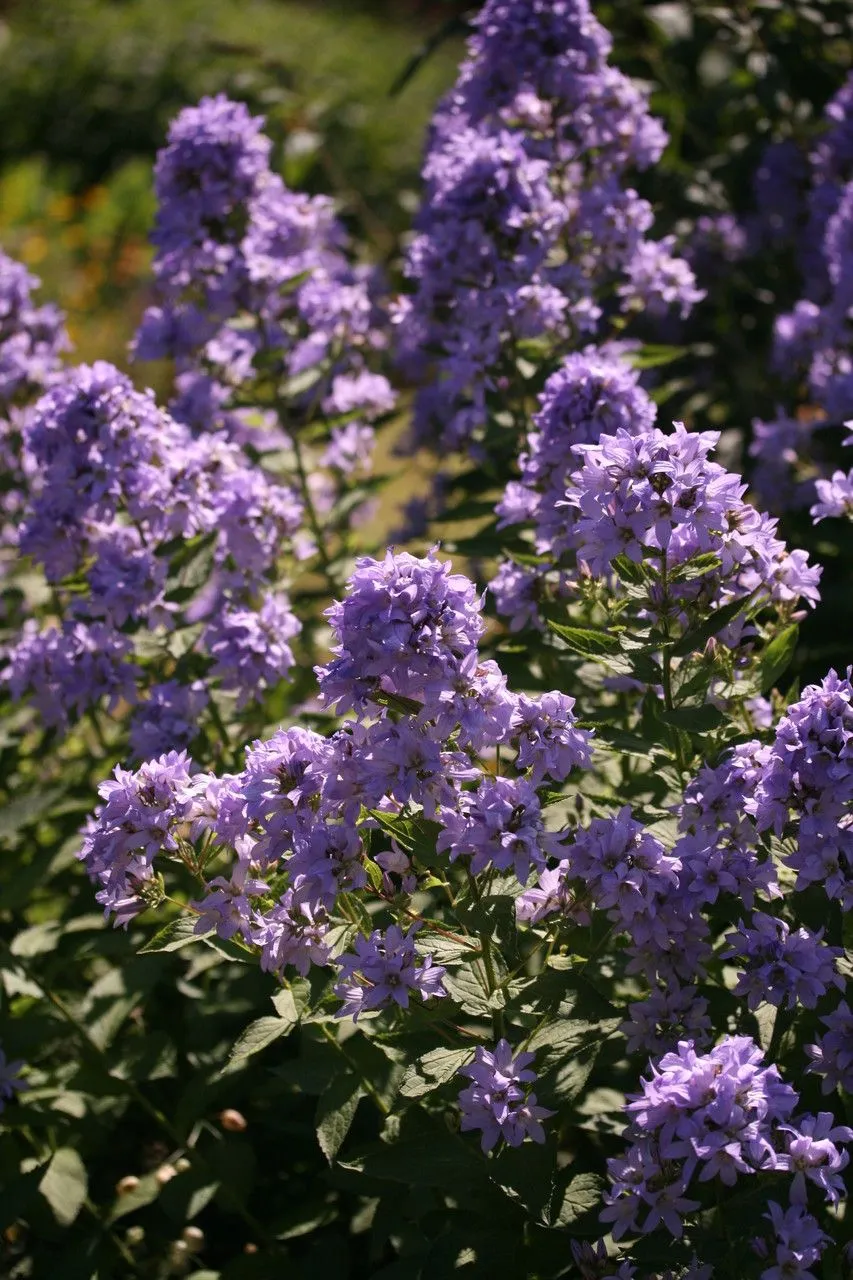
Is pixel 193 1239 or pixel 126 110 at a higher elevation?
pixel 193 1239

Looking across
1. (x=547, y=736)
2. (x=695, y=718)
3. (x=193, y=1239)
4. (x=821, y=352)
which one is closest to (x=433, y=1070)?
(x=547, y=736)

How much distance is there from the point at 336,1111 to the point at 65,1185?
848 mm

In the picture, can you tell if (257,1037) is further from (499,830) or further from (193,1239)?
(193,1239)

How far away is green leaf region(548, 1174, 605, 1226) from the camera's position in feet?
7.37

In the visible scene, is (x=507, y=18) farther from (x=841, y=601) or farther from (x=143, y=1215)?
(x=143, y=1215)

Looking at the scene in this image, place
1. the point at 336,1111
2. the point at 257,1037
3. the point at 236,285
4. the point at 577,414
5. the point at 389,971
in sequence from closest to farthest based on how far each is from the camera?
the point at 389,971
the point at 257,1037
the point at 336,1111
the point at 577,414
the point at 236,285

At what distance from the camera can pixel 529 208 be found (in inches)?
130

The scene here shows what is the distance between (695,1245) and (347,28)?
15840mm

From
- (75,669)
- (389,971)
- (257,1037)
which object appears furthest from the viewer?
(75,669)

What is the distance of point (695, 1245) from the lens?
2.10 metres

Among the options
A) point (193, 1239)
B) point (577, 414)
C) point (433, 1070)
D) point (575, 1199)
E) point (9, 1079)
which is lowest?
point (193, 1239)

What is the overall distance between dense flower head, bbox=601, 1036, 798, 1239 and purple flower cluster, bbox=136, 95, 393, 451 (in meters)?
2.41

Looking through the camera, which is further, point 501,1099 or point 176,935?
point 176,935

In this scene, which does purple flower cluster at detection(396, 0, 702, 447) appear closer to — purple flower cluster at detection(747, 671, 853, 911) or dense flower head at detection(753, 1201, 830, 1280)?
purple flower cluster at detection(747, 671, 853, 911)
